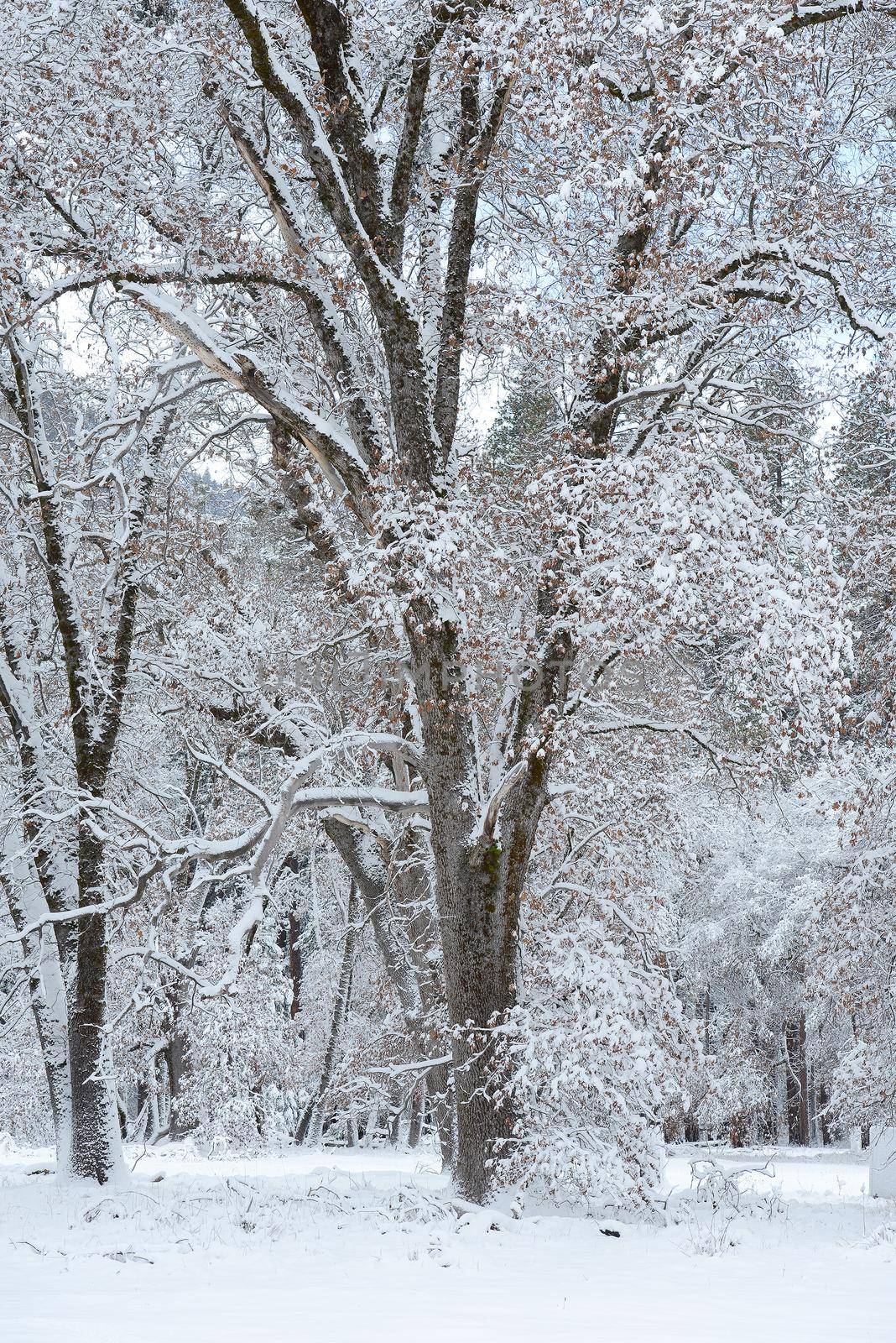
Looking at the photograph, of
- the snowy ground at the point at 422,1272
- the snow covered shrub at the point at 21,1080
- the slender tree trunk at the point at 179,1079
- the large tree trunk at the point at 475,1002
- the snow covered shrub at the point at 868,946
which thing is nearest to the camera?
the snowy ground at the point at 422,1272

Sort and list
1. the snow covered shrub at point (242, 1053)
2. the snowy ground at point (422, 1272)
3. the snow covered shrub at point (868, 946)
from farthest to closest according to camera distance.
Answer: the snow covered shrub at point (242, 1053), the snow covered shrub at point (868, 946), the snowy ground at point (422, 1272)

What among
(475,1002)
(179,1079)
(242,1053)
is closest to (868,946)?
(475,1002)

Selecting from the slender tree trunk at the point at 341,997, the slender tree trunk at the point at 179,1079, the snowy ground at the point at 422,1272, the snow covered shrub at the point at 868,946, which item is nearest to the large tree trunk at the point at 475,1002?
the snowy ground at the point at 422,1272

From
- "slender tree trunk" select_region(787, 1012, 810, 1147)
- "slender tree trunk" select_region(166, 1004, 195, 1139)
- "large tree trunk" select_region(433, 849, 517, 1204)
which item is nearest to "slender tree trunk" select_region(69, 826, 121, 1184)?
"large tree trunk" select_region(433, 849, 517, 1204)

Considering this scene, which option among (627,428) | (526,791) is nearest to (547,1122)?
(526,791)

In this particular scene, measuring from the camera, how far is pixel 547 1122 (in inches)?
330

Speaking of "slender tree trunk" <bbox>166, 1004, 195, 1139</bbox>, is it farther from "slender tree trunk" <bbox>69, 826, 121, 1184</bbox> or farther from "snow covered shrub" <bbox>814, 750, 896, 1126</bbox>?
"snow covered shrub" <bbox>814, 750, 896, 1126</bbox>

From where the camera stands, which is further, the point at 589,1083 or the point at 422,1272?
the point at 589,1083

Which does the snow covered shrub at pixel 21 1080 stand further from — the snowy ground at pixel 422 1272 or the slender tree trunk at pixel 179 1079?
the snowy ground at pixel 422 1272

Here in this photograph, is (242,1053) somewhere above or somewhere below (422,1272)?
above

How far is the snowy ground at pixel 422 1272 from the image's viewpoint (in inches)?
201

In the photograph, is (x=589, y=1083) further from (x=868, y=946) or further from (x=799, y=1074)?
(x=799, y=1074)

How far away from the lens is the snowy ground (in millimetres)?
5117

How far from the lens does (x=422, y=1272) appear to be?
6605 mm
